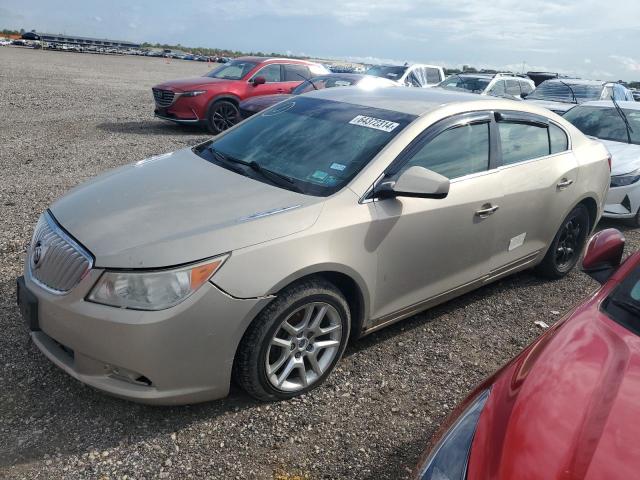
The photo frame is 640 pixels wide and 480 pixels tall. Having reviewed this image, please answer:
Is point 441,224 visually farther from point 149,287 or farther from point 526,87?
point 526,87

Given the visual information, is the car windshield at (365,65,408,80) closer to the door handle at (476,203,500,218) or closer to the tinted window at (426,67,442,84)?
the tinted window at (426,67,442,84)

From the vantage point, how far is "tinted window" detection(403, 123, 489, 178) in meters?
3.29

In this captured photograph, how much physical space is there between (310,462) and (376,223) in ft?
4.20

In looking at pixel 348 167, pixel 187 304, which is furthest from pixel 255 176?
pixel 187 304

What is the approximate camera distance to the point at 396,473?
2.48 m

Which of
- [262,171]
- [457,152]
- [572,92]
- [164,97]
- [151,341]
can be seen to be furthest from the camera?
[572,92]

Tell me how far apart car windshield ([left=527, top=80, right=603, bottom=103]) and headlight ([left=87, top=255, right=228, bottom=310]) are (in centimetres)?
1152

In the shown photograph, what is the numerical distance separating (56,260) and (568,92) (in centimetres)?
1219

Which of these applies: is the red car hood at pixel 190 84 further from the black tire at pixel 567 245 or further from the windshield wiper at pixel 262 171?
the black tire at pixel 567 245

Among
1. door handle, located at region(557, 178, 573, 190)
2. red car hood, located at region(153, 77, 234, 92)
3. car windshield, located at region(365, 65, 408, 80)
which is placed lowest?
door handle, located at region(557, 178, 573, 190)

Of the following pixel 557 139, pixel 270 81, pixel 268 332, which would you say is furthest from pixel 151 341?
pixel 270 81

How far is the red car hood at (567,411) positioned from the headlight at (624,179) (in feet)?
16.1

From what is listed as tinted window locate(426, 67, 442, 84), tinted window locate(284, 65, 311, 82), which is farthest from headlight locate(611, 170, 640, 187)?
tinted window locate(426, 67, 442, 84)

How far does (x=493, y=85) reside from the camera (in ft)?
45.3
